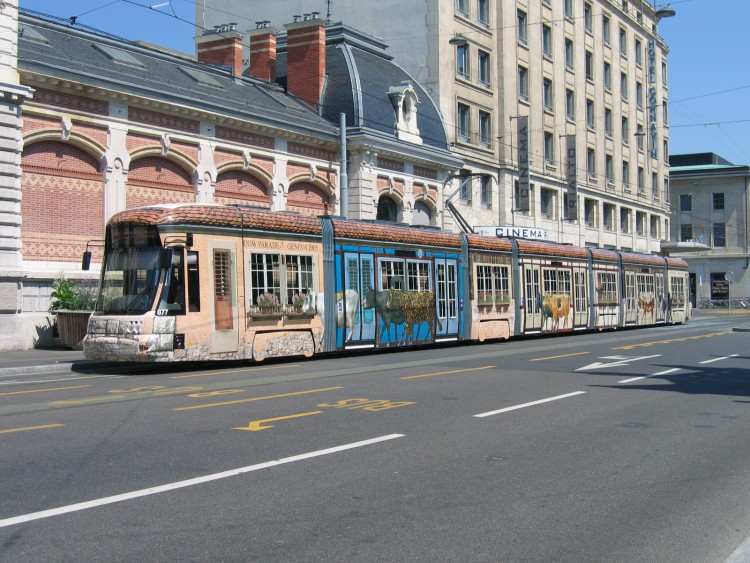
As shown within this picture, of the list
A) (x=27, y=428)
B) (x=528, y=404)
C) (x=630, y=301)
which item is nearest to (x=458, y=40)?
(x=630, y=301)

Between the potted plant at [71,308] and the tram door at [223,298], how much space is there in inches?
245

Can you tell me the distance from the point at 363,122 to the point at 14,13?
15893mm

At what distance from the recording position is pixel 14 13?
79.6 ft

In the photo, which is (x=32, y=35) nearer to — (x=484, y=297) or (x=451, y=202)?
(x=484, y=297)

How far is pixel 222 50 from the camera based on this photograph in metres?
39.8

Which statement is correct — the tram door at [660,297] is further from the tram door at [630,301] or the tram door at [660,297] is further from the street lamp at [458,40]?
the street lamp at [458,40]

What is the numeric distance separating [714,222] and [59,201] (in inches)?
2984

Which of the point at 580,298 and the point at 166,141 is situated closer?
the point at 166,141

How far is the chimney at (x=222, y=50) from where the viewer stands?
39094 millimetres

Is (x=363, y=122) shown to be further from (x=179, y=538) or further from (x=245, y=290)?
(x=179, y=538)

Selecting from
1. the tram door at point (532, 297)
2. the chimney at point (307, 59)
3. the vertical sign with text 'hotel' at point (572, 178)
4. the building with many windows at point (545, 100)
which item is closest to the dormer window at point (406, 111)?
the building with many windows at point (545, 100)

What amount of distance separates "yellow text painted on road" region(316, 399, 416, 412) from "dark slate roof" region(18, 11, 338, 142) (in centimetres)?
1674

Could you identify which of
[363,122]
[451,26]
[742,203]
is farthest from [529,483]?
[742,203]

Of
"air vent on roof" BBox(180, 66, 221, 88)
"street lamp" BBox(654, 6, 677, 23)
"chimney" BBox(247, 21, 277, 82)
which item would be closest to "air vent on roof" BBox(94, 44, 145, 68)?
"air vent on roof" BBox(180, 66, 221, 88)
